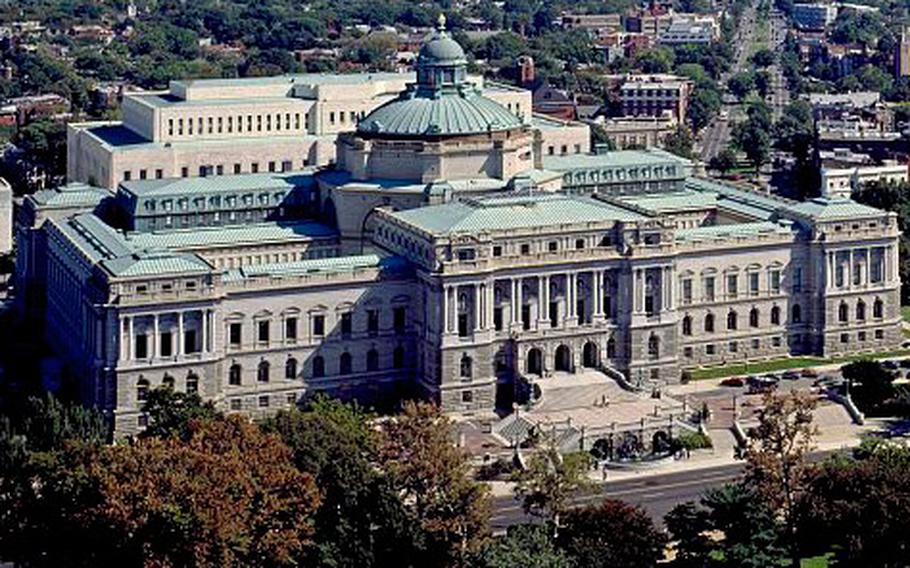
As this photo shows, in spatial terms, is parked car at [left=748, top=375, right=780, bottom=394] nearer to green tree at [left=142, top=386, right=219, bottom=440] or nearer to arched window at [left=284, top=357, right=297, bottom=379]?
arched window at [left=284, top=357, right=297, bottom=379]

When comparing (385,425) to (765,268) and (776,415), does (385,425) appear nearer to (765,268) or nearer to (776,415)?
(776,415)

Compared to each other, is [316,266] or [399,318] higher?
[316,266]

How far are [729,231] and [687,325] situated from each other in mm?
8171

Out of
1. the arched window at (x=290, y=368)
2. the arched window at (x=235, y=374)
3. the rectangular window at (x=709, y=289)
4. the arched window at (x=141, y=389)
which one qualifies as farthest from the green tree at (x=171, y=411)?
the rectangular window at (x=709, y=289)

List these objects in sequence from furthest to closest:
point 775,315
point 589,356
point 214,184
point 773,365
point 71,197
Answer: point 71,197 → point 214,184 → point 775,315 → point 773,365 → point 589,356

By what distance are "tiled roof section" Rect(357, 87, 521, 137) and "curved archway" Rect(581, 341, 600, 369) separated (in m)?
20.3

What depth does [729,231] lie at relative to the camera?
143m

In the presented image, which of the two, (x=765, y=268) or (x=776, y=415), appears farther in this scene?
(x=765, y=268)

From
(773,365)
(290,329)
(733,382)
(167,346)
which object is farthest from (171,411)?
(773,365)

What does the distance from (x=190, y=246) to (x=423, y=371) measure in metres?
21.7

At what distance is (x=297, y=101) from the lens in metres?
171

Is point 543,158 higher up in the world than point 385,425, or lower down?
higher up

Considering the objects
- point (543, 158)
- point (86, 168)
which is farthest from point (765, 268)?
point (86, 168)

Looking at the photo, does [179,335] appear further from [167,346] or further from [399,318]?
[399,318]
